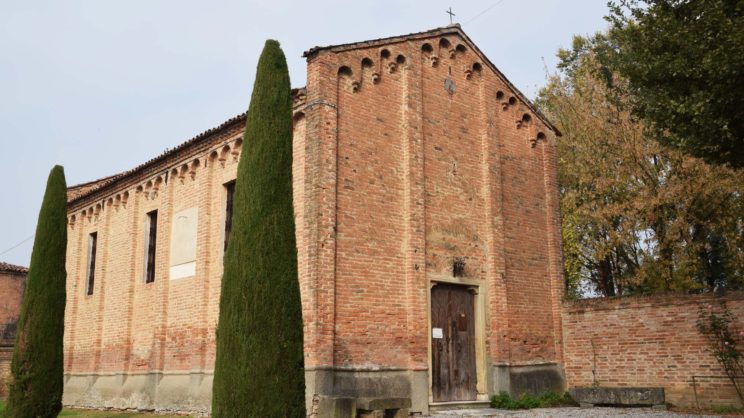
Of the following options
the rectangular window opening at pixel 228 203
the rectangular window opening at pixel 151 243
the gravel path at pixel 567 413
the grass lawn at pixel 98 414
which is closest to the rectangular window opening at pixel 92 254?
the rectangular window opening at pixel 151 243

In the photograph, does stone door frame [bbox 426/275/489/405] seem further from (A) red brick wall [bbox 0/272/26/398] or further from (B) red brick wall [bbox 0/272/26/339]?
(B) red brick wall [bbox 0/272/26/339]

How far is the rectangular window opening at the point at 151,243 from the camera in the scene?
18062mm

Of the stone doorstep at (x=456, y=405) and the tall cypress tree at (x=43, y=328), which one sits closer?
the tall cypress tree at (x=43, y=328)

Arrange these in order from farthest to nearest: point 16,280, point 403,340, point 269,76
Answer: point 16,280 < point 403,340 < point 269,76

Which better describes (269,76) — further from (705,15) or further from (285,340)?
(705,15)

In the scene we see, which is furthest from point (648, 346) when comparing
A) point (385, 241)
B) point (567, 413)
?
point (385, 241)

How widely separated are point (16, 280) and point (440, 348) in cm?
2268

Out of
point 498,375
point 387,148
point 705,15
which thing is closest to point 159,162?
point 387,148

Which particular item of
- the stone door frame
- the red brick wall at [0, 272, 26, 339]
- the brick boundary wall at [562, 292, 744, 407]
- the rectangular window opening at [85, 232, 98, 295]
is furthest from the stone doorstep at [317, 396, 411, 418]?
the red brick wall at [0, 272, 26, 339]

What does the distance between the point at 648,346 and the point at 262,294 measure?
9.37 meters

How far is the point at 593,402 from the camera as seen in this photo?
13.7 m

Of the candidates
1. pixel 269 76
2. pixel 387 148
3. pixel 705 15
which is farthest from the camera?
pixel 387 148

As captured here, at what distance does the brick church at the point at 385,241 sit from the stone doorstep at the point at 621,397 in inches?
55.6

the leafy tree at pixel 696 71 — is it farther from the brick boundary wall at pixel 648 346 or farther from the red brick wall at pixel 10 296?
the red brick wall at pixel 10 296
